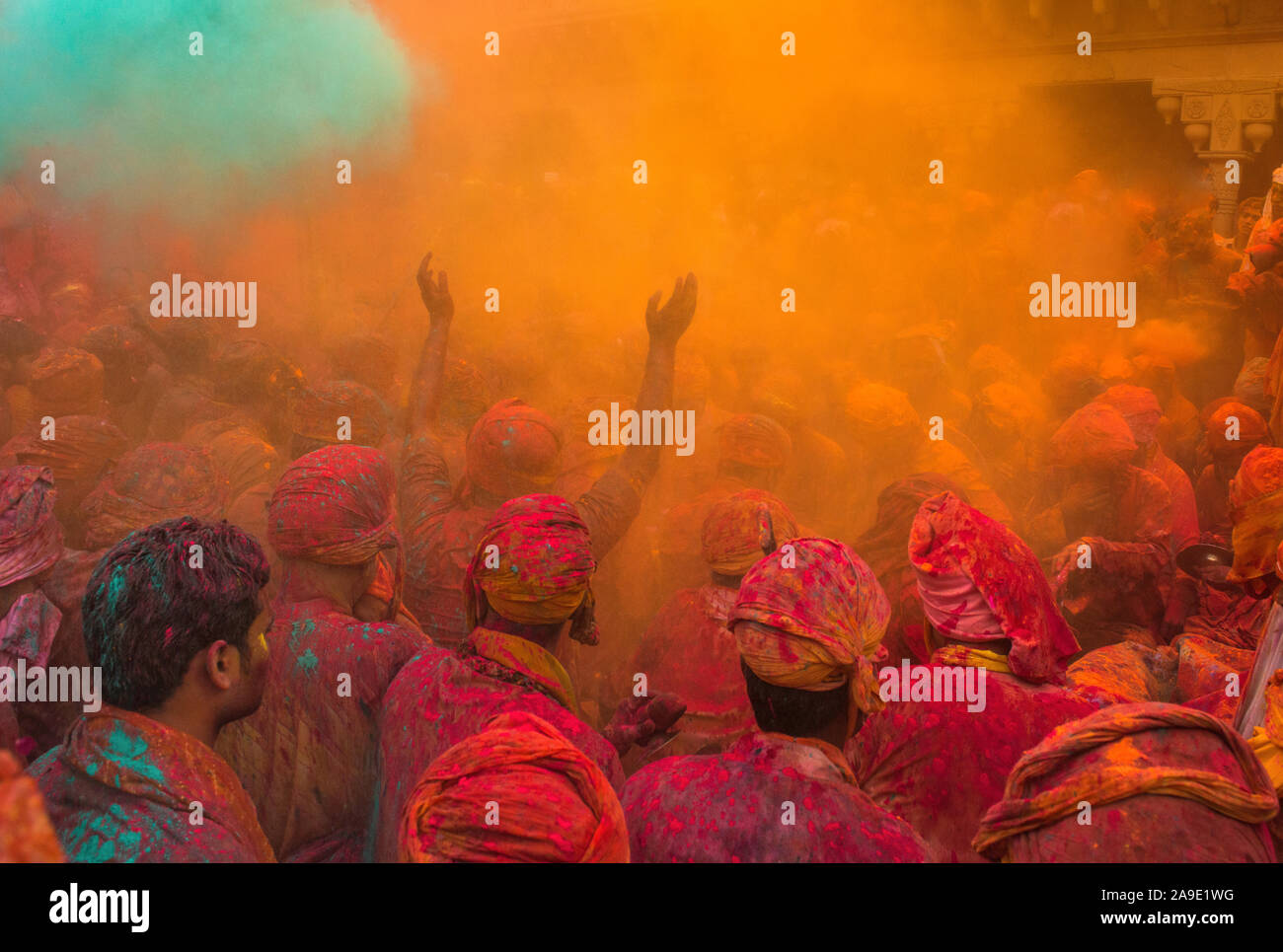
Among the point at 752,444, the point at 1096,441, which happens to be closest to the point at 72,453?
the point at 752,444

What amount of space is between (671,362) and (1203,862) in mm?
3351

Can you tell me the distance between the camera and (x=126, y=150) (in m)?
8.66

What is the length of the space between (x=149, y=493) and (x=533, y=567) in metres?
2.25

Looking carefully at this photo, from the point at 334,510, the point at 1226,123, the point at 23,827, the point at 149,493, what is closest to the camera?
the point at 23,827

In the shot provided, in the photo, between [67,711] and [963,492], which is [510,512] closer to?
[67,711]

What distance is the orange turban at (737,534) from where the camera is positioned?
11.5 ft

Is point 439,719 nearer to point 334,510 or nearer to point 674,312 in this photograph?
point 334,510

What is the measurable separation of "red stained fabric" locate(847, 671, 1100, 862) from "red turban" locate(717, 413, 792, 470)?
2725 mm

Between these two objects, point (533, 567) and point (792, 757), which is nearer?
point (792, 757)

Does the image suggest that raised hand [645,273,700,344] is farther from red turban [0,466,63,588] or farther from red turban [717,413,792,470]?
red turban [0,466,63,588]

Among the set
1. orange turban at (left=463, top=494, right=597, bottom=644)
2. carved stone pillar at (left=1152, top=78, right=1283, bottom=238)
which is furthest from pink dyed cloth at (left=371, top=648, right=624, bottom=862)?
carved stone pillar at (left=1152, top=78, right=1283, bottom=238)

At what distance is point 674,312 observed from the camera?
4.49 meters

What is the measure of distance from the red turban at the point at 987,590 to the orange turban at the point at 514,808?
4.13ft

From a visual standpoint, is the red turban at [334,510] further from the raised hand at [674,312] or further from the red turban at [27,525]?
the raised hand at [674,312]
